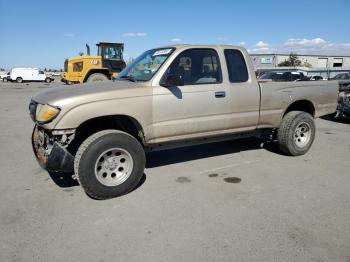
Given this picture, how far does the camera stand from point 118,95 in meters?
3.97

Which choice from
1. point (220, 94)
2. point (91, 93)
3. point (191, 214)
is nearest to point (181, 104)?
point (220, 94)

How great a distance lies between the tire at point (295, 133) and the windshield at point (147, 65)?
2568 millimetres

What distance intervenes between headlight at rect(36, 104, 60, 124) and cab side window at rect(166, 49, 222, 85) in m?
1.61

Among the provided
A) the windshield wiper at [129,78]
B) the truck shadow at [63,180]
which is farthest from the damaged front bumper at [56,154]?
the windshield wiper at [129,78]

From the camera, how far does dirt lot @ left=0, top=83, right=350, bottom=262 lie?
2871 millimetres

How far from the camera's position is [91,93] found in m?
3.84

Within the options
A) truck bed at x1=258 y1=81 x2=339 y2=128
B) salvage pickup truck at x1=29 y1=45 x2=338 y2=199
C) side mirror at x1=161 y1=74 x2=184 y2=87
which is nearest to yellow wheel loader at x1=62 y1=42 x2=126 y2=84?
truck bed at x1=258 y1=81 x2=339 y2=128

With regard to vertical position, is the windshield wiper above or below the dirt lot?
above

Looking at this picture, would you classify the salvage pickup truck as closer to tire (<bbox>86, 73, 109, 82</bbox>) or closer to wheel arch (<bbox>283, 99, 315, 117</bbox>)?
wheel arch (<bbox>283, 99, 315, 117</bbox>)

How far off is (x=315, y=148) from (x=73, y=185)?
15.8ft

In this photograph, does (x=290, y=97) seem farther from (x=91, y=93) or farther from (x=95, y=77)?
(x=95, y=77)

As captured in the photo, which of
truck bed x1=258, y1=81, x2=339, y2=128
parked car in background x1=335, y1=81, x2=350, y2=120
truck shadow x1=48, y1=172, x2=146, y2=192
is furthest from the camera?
parked car in background x1=335, y1=81, x2=350, y2=120

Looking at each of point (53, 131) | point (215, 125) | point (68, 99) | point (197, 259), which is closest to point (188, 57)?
point (215, 125)

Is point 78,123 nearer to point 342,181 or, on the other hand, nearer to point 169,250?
point 169,250
